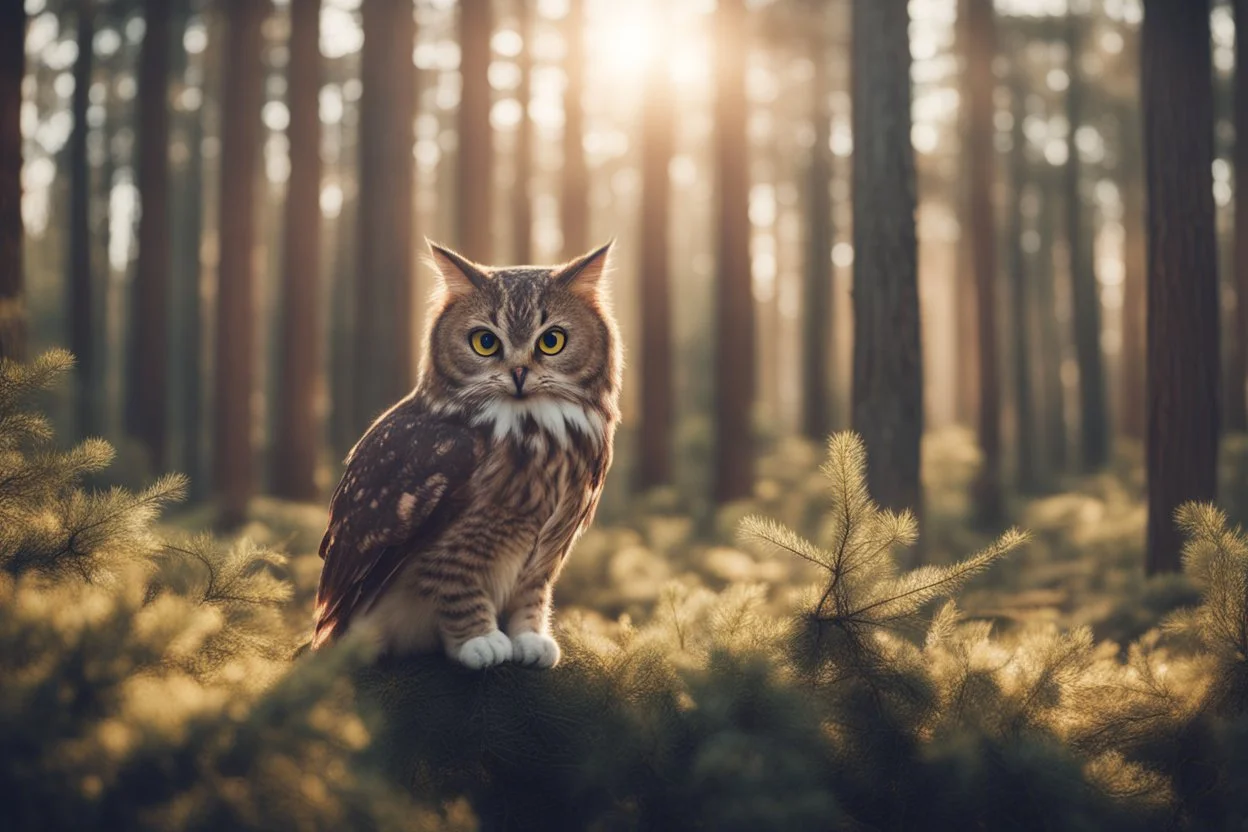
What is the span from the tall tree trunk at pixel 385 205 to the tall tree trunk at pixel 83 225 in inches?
253

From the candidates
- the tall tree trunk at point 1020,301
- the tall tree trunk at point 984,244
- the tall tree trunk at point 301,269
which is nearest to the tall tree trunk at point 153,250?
the tall tree trunk at point 301,269

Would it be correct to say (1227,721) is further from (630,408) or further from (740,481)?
(630,408)

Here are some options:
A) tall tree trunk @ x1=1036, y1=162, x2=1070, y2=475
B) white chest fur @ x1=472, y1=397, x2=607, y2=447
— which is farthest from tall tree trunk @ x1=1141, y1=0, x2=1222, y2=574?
tall tree trunk @ x1=1036, y1=162, x2=1070, y2=475

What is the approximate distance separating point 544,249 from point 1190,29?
24.7 meters

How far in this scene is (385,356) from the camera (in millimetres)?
9930

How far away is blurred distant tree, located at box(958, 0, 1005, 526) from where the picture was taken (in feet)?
40.8

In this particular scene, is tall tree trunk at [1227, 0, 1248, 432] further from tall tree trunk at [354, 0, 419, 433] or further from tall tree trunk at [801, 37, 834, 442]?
tall tree trunk at [354, 0, 419, 433]

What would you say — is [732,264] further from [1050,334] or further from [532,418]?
[1050,334]

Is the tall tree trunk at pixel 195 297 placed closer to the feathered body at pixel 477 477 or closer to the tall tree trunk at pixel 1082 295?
the feathered body at pixel 477 477

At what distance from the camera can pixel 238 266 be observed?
1119 centimetres

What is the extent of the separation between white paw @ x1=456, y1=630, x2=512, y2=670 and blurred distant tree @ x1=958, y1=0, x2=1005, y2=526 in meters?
10.7

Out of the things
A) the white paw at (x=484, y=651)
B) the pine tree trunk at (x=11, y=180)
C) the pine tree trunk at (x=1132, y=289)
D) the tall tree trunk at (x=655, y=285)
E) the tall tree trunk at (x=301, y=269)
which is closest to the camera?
the white paw at (x=484, y=651)

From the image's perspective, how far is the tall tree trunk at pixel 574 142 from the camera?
1366 centimetres

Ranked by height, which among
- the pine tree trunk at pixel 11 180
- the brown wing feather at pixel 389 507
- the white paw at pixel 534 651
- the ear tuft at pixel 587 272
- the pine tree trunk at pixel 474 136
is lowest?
the white paw at pixel 534 651
